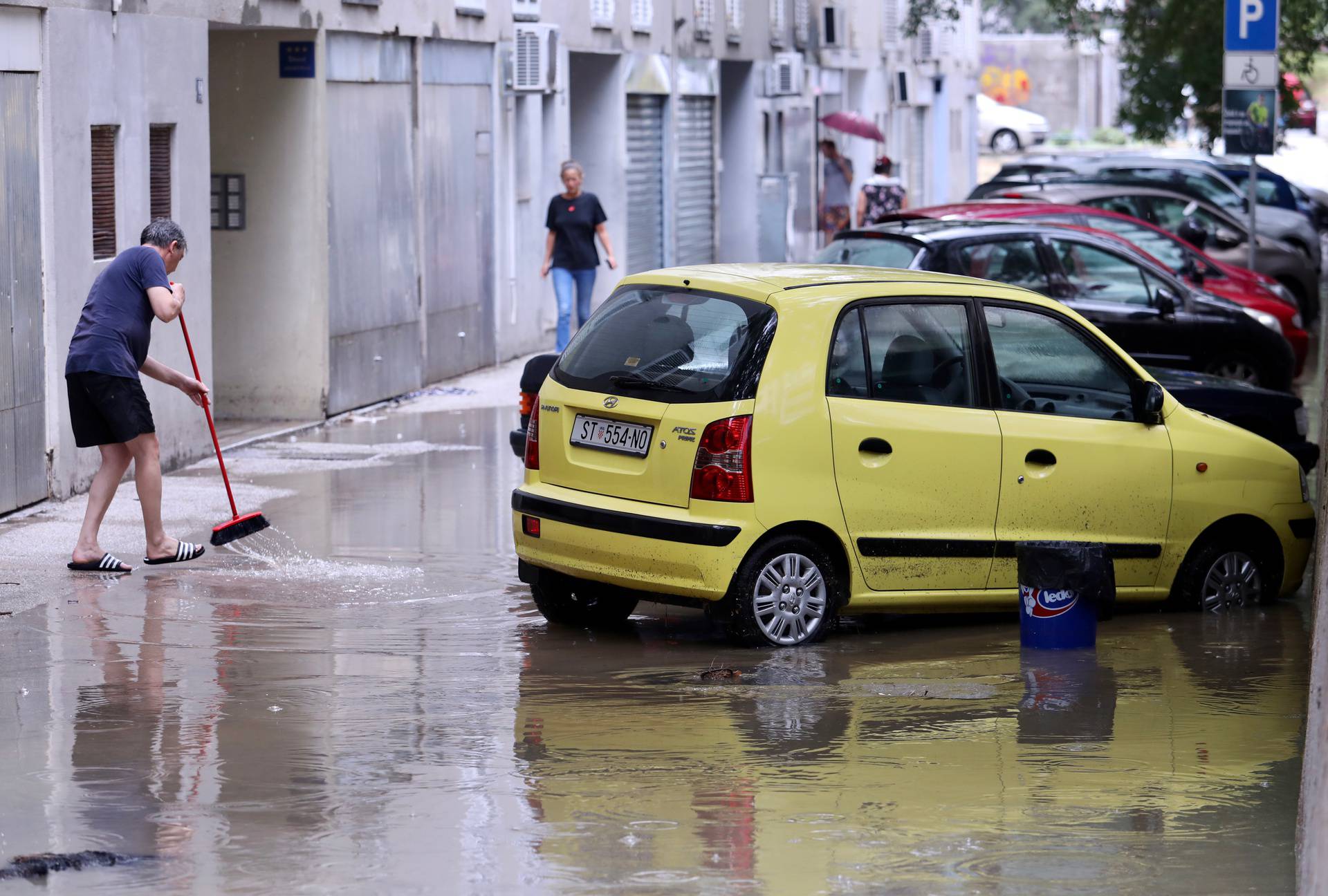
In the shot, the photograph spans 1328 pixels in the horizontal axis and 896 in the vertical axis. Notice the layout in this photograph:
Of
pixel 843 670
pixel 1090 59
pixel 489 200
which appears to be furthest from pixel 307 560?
pixel 1090 59

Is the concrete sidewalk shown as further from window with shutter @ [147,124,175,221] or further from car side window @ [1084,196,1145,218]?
car side window @ [1084,196,1145,218]

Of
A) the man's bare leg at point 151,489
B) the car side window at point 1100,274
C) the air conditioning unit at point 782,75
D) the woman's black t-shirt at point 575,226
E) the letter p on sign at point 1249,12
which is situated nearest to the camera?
the man's bare leg at point 151,489

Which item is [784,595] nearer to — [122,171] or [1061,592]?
[1061,592]

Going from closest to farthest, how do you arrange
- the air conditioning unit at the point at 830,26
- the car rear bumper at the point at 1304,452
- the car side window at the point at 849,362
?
1. the car side window at the point at 849,362
2. the car rear bumper at the point at 1304,452
3. the air conditioning unit at the point at 830,26

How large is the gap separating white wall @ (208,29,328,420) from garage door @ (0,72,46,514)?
4150 millimetres

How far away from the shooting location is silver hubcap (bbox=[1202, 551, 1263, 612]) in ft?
31.1

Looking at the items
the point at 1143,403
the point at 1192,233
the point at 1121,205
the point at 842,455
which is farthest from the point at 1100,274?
the point at 842,455

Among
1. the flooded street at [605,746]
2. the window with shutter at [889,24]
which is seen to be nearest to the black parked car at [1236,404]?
the flooded street at [605,746]

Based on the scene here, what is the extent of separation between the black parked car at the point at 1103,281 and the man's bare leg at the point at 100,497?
5.27 metres

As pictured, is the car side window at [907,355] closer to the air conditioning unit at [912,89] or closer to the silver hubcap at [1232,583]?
the silver hubcap at [1232,583]

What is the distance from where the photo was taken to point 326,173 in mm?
15773

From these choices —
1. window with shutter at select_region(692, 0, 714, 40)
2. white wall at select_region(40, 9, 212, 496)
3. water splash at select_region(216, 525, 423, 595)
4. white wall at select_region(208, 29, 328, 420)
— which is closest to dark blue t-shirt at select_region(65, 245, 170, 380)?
water splash at select_region(216, 525, 423, 595)

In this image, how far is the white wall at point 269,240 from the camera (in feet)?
51.1

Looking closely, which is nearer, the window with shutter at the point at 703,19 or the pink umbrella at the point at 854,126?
the window with shutter at the point at 703,19
